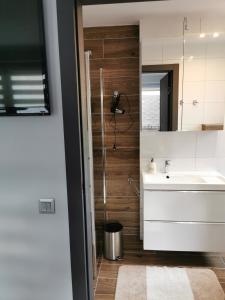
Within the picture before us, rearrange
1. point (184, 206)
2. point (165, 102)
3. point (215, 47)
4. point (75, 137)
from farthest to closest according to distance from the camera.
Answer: point (165, 102) → point (215, 47) → point (184, 206) → point (75, 137)

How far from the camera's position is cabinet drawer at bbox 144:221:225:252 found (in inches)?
90.4

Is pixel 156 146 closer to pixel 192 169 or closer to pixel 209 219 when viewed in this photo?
pixel 192 169

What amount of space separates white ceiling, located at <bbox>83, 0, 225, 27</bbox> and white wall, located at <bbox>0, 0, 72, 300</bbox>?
1.18 metres

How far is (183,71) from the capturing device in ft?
8.00

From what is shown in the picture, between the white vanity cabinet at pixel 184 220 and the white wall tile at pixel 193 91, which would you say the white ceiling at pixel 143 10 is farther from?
the white vanity cabinet at pixel 184 220

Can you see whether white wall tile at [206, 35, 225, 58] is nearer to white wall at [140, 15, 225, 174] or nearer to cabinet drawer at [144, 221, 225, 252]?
white wall at [140, 15, 225, 174]

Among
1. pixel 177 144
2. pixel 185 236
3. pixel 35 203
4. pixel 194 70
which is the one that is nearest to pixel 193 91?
pixel 194 70

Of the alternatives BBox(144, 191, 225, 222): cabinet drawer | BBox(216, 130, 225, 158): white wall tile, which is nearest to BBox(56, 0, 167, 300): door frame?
BBox(144, 191, 225, 222): cabinet drawer

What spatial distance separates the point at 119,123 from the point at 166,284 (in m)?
1.66

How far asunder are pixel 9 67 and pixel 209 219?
211 cm

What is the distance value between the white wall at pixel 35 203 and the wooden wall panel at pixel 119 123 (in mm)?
1359

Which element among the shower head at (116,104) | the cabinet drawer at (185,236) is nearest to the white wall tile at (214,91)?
the shower head at (116,104)

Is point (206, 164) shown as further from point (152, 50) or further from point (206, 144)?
point (152, 50)

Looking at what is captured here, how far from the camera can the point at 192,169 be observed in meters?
2.68
